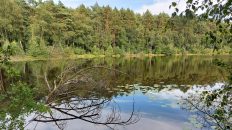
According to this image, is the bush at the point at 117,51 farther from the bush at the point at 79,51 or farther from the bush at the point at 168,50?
the bush at the point at 168,50

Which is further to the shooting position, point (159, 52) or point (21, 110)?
point (159, 52)

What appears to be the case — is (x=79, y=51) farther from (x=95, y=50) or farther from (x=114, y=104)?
(x=114, y=104)

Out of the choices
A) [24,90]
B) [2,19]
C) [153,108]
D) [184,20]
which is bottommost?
[153,108]

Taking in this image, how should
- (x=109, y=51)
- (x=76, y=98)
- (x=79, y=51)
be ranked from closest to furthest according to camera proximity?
(x=76, y=98), (x=79, y=51), (x=109, y=51)

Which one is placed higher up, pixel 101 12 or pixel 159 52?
pixel 101 12

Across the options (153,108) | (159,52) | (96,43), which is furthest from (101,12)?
(153,108)

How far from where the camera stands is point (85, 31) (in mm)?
72688

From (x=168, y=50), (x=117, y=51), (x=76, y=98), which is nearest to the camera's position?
(x=76, y=98)

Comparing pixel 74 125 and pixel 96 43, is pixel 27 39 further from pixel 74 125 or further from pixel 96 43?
pixel 74 125

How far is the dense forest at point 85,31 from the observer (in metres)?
59.7

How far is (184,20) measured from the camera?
3559 mm

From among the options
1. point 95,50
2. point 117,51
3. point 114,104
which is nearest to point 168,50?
point 117,51

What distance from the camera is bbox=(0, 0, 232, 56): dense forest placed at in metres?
59.7

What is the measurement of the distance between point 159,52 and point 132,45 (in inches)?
324
